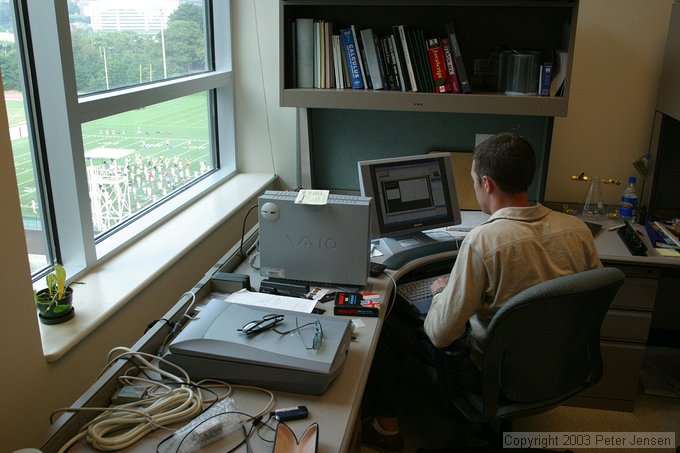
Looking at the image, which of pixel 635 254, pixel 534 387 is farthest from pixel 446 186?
pixel 534 387

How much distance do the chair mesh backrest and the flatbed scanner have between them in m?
0.48

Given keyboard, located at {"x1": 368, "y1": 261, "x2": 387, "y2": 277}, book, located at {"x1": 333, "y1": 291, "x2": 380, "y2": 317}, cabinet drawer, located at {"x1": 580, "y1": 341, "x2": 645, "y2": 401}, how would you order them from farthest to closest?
1. cabinet drawer, located at {"x1": 580, "y1": 341, "x2": 645, "y2": 401}
2. keyboard, located at {"x1": 368, "y1": 261, "x2": 387, "y2": 277}
3. book, located at {"x1": 333, "y1": 291, "x2": 380, "y2": 317}

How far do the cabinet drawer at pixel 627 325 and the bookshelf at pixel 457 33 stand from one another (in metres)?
0.91

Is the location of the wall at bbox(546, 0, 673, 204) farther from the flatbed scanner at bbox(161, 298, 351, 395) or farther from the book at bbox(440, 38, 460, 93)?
the flatbed scanner at bbox(161, 298, 351, 395)

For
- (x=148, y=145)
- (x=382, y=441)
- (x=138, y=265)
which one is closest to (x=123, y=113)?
(x=148, y=145)

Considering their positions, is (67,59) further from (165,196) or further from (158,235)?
(165,196)

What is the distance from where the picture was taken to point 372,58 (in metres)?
2.81

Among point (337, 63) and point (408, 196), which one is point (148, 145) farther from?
point (408, 196)

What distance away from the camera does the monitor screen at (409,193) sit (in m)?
2.48

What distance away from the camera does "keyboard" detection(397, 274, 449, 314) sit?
2254 millimetres

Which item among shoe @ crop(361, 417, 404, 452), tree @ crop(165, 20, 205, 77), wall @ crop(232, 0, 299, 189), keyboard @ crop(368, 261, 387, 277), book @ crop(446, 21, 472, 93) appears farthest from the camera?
wall @ crop(232, 0, 299, 189)

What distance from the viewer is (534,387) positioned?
6.16 ft

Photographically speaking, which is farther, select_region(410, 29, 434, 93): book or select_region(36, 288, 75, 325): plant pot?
select_region(410, 29, 434, 93): book

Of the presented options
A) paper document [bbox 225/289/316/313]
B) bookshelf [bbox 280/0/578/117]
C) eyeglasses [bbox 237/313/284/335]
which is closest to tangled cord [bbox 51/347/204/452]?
eyeglasses [bbox 237/313/284/335]
